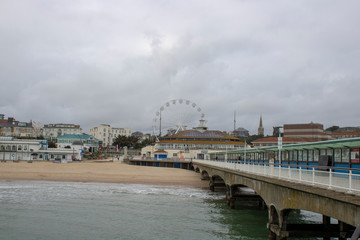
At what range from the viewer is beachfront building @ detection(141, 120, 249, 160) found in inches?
3627

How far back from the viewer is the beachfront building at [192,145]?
92.1 metres

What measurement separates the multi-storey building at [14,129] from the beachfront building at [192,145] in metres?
82.0

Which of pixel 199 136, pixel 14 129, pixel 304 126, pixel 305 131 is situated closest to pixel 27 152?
pixel 199 136

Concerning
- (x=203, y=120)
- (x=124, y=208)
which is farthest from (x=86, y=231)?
(x=203, y=120)

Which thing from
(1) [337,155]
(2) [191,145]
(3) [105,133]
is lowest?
(2) [191,145]

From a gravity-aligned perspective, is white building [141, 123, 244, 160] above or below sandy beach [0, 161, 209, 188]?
above

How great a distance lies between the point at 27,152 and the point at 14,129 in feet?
228

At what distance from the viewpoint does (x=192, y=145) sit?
311 feet

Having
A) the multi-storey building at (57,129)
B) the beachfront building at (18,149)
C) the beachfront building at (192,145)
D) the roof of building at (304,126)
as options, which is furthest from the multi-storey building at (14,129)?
the roof of building at (304,126)

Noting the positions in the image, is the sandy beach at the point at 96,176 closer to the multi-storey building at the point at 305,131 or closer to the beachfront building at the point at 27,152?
the beachfront building at the point at 27,152

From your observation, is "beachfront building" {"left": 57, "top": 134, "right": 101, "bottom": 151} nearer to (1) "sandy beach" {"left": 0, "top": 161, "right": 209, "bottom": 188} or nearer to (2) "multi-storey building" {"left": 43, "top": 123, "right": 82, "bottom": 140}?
(2) "multi-storey building" {"left": 43, "top": 123, "right": 82, "bottom": 140}

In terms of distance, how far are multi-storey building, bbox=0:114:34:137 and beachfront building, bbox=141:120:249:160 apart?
82044 mm

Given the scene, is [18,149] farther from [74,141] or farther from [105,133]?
[105,133]

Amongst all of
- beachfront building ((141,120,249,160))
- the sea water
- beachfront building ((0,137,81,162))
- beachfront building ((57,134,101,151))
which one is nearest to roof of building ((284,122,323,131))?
beachfront building ((141,120,249,160))
